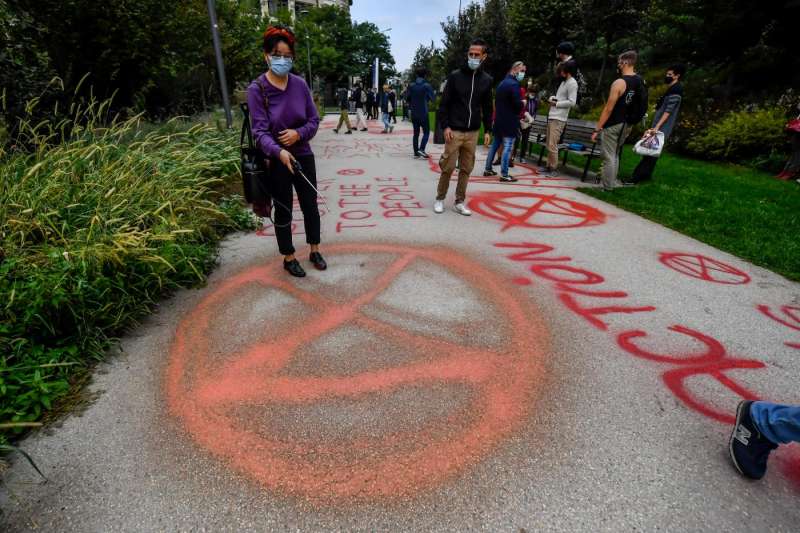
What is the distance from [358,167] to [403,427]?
22.3 feet

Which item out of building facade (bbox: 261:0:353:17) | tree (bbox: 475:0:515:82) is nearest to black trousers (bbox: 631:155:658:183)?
tree (bbox: 475:0:515:82)

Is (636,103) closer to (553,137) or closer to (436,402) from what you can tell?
(553,137)

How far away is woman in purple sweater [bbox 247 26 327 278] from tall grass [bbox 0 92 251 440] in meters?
0.78

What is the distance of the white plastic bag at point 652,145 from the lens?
19.7 ft

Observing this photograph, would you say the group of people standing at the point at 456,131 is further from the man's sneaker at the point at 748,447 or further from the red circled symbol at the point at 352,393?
the red circled symbol at the point at 352,393

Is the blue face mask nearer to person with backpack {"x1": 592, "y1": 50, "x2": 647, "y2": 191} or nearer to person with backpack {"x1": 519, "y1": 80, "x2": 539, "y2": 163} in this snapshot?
person with backpack {"x1": 592, "y1": 50, "x2": 647, "y2": 191}

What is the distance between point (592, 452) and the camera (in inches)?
72.9

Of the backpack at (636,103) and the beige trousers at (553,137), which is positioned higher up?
the backpack at (636,103)

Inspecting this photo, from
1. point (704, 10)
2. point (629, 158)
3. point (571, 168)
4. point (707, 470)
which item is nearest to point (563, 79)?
point (571, 168)

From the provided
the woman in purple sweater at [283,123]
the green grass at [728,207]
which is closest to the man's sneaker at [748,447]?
the green grass at [728,207]

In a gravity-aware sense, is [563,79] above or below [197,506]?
above

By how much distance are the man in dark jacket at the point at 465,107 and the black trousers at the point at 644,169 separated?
317 centimetres

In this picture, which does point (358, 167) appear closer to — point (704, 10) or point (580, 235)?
point (580, 235)

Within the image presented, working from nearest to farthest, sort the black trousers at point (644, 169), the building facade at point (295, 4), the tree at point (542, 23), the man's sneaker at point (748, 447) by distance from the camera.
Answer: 1. the man's sneaker at point (748, 447)
2. the black trousers at point (644, 169)
3. the tree at point (542, 23)
4. the building facade at point (295, 4)
